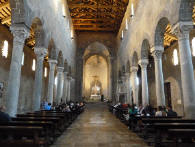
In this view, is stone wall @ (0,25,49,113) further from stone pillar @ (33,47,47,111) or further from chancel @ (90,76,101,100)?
chancel @ (90,76,101,100)

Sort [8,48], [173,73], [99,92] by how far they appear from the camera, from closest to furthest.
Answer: [8,48]
[173,73]
[99,92]

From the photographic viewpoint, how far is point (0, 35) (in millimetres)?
13547

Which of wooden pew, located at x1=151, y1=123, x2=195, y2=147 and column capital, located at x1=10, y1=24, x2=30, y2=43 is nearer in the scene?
wooden pew, located at x1=151, y1=123, x2=195, y2=147

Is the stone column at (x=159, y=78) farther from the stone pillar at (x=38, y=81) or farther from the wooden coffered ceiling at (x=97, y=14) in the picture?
the wooden coffered ceiling at (x=97, y=14)

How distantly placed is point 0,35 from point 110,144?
43.6 ft

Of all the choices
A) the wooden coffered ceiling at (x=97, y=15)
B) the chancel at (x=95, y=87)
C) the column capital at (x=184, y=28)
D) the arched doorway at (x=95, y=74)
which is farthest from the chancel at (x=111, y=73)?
the arched doorway at (x=95, y=74)

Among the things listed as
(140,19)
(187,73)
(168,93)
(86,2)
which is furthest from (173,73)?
(86,2)

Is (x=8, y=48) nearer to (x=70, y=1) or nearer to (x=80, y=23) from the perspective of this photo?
(x=70, y=1)

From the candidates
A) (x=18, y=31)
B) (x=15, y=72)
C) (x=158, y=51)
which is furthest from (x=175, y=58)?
(x=15, y=72)

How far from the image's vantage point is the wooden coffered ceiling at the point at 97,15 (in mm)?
19725

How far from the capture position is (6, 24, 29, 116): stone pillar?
23.5 ft

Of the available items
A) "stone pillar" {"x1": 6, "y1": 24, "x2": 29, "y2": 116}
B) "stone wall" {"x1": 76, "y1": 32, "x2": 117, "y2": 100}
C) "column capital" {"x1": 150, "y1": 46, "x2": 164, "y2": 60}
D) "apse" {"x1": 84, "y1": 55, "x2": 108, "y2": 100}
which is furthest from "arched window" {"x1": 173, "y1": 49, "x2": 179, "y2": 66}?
"apse" {"x1": 84, "y1": 55, "x2": 108, "y2": 100}

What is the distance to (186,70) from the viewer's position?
7324 mm

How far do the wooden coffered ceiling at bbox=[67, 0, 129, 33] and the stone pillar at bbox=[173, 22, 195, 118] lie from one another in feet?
44.4
